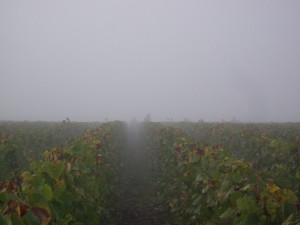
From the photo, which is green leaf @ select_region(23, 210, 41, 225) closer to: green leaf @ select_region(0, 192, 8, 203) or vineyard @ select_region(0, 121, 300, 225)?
vineyard @ select_region(0, 121, 300, 225)

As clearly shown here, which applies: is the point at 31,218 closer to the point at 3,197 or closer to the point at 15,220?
the point at 15,220

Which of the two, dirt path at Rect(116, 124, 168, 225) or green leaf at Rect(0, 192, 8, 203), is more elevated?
green leaf at Rect(0, 192, 8, 203)

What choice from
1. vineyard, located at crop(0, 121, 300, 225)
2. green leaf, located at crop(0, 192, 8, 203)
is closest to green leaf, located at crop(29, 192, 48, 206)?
vineyard, located at crop(0, 121, 300, 225)

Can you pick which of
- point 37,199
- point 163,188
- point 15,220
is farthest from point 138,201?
point 15,220

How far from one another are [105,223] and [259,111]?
16168cm

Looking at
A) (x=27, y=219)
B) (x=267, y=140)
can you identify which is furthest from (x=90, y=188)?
(x=267, y=140)

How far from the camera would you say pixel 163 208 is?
407 inches

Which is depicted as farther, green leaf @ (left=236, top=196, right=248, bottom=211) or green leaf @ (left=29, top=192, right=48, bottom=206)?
green leaf @ (left=236, top=196, right=248, bottom=211)

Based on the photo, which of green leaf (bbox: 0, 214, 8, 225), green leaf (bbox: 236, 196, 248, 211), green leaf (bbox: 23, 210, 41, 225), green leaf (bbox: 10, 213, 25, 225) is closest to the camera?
green leaf (bbox: 0, 214, 8, 225)

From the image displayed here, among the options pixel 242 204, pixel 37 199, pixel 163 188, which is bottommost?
pixel 163 188

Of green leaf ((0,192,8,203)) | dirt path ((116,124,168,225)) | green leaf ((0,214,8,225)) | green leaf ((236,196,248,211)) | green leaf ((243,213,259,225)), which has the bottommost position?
dirt path ((116,124,168,225))

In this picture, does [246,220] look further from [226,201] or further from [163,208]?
[163,208]

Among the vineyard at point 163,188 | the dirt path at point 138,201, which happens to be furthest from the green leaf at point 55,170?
the dirt path at point 138,201

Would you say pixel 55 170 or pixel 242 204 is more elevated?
pixel 55 170
